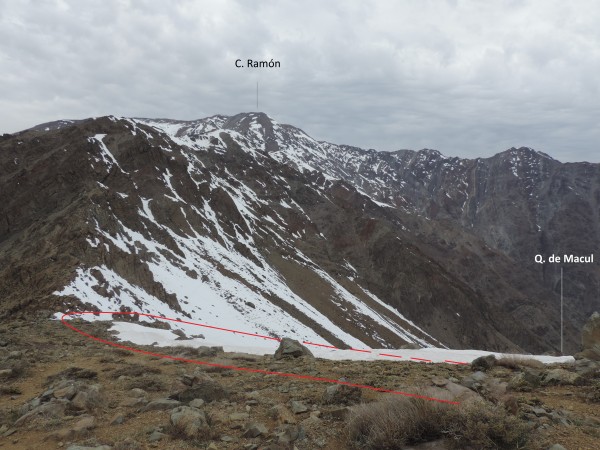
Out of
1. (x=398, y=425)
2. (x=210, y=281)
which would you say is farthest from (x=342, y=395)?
(x=210, y=281)

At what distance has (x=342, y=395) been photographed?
8219mm

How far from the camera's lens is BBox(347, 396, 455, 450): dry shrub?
6.02 metres

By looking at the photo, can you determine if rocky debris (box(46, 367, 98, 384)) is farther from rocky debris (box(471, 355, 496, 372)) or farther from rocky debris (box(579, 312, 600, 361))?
rocky debris (box(579, 312, 600, 361))

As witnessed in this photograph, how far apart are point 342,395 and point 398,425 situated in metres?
2.26

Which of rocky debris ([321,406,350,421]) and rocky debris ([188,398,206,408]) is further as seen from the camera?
rocky debris ([188,398,206,408])

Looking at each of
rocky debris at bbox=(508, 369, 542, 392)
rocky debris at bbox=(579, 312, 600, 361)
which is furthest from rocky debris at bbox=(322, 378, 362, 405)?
rocky debris at bbox=(579, 312, 600, 361)

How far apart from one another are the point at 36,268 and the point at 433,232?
585ft

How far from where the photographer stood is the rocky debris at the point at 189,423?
6.95m

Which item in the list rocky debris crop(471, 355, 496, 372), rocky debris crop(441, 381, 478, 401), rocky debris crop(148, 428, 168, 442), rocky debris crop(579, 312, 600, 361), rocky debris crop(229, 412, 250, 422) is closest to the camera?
rocky debris crop(148, 428, 168, 442)

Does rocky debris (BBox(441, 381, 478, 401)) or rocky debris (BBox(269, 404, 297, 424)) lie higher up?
rocky debris (BBox(441, 381, 478, 401))

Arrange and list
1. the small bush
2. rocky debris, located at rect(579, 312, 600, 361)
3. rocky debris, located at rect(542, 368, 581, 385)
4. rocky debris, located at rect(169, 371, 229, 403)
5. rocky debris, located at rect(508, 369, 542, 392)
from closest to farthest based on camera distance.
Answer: the small bush
rocky debris, located at rect(169, 371, 229, 403)
rocky debris, located at rect(508, 369, 542, 392)
rocky debris, located at rect(542, 368, 581, 385)
rocky debris, located at rect(579, 312, 600, 361)

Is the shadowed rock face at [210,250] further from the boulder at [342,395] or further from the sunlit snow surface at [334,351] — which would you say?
the boulder at [342,395]

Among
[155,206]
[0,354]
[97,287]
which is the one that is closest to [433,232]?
[155,206]

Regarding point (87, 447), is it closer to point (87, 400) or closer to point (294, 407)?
point (87, 400)
